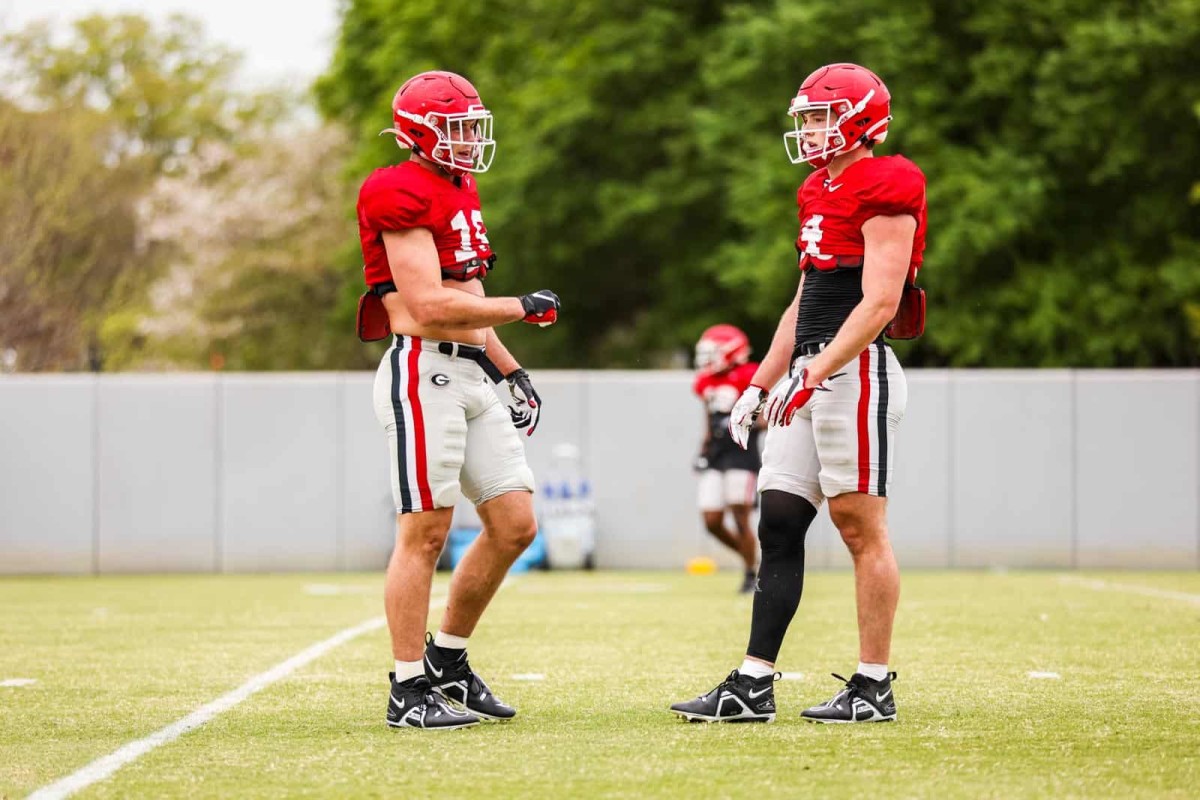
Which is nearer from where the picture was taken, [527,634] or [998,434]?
[527,634]

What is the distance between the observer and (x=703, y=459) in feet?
42.3

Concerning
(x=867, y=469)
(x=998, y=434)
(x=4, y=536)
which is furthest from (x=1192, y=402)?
(x=867, y=469)

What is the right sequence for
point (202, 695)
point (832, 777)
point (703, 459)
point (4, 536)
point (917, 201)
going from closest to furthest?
point (832, 777), point (917, 201), point (202, 695), point (703, 459), point (4, 536)

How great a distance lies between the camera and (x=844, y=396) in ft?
18.7

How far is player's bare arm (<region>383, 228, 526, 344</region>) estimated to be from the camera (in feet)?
18.2

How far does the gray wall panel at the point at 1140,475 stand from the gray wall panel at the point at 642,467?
12.1ft

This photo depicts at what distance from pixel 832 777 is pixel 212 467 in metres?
13.1

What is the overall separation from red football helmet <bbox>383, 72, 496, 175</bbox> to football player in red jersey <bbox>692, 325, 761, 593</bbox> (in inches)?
267

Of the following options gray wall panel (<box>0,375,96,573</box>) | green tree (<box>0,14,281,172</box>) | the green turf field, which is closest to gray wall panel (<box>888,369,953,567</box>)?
the green turf field

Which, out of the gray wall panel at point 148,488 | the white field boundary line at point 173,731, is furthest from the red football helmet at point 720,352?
the gray wall panel at point 148,488

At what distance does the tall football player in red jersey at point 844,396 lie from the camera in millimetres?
5605

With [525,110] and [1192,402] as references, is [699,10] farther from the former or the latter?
[1192,402]

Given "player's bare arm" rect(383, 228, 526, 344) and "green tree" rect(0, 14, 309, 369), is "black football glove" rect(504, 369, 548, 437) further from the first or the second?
"green tree" rect(0, 14, 309, 369)

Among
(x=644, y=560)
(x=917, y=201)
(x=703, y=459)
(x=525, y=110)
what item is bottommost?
(x=644, y=560)
